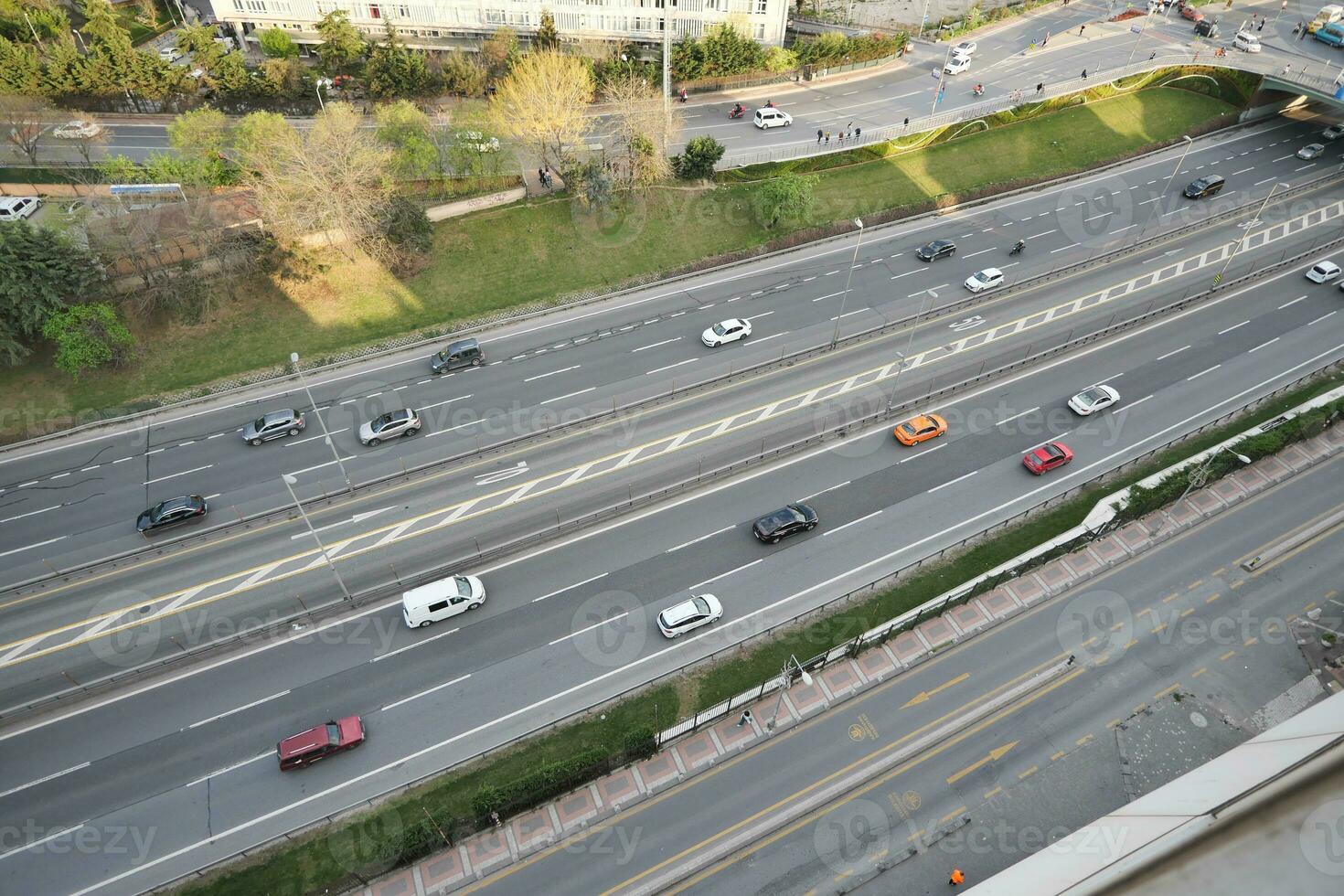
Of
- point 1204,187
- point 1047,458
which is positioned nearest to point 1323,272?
point 1204,187

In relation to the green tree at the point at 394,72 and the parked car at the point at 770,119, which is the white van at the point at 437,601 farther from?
the green tree at the point at 394,72

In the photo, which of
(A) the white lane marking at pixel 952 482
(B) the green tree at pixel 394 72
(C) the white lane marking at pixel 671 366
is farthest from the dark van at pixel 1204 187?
(B) the green tree at pixel 394 72

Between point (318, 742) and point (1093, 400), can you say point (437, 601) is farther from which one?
point (1093, 400)

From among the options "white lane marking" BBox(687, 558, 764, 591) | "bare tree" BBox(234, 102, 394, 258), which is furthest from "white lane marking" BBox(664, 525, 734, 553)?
"bare tree" BBox(234, 102, 394, 258)

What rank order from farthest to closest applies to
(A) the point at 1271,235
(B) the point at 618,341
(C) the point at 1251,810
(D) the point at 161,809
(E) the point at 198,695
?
(A) the point at 1271,235 < (B) the point at 618,341 < (E) the point at 198,695 < (D) the point at 161,809 < (C) the point at 1251,810

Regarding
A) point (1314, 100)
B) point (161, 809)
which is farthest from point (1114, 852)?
point (1314, 100)

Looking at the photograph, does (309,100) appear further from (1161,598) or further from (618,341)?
(1161,598)
